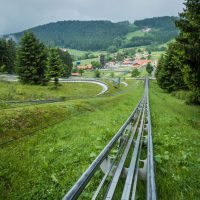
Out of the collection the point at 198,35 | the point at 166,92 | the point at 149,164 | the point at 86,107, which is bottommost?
the point at 166,92

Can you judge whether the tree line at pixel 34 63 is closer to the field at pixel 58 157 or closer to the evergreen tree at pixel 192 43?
the evergreen tree at pixel 192 43

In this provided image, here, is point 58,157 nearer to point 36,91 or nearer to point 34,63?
point 36,91

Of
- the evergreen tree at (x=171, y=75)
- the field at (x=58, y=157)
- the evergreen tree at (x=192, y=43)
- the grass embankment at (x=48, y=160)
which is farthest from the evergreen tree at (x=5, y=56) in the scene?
the grass embankment at (x=48, y=160)

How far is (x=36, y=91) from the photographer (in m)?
46.4

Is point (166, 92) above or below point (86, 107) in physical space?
below

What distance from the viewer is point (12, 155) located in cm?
861

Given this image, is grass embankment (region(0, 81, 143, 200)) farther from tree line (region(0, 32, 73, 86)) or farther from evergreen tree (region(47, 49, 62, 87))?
tree line (region(0, 32, 73, 86))

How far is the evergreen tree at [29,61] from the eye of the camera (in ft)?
173

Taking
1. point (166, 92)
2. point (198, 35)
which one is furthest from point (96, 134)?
point (166, 92)

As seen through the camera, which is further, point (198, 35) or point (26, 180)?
point (198, 35)

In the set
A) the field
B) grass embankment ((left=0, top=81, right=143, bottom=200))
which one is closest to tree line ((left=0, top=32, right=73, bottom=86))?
Result: the field

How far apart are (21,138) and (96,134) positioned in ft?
11.7

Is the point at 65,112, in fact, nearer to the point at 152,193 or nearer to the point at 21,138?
the point at 21,138

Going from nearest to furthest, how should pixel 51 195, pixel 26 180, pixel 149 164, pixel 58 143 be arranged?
pixel 149 164 → pixel 51 195 → pixel 26 180 → pixel 58 143
